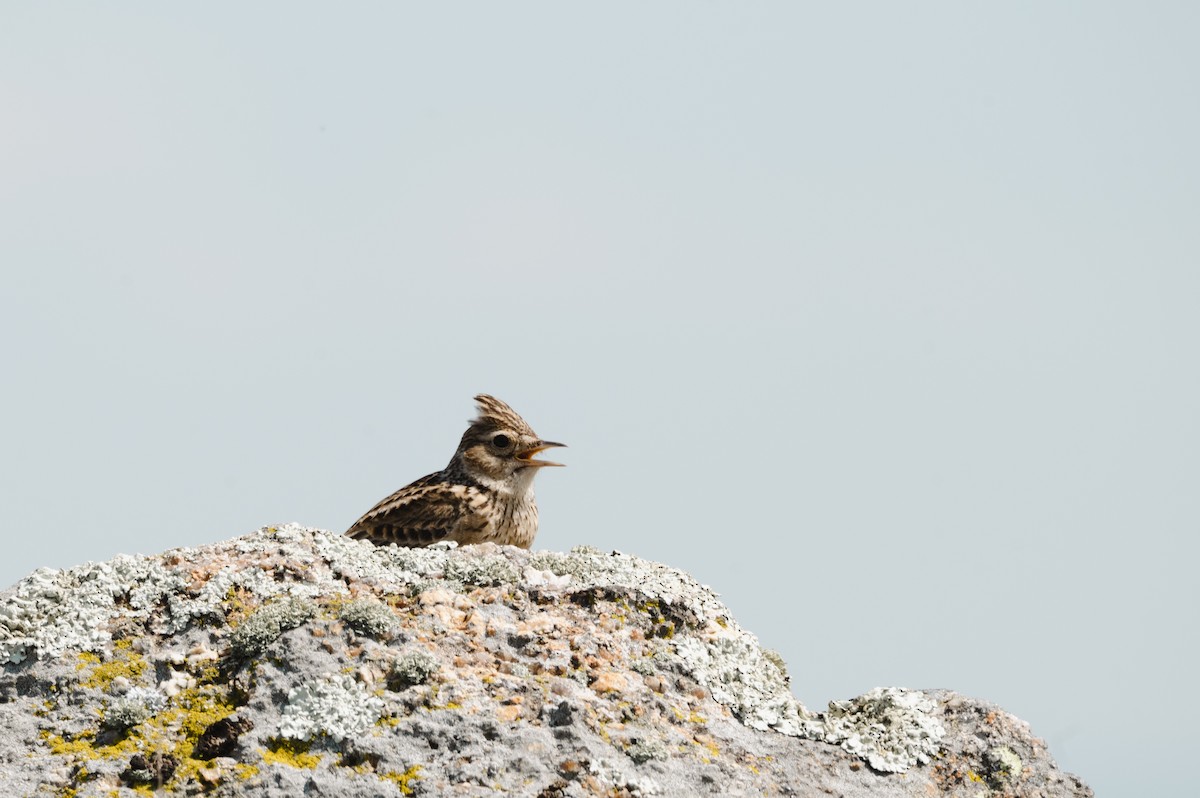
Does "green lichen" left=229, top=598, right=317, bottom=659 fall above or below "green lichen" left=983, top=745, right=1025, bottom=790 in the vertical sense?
below

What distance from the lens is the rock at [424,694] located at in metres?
6.87

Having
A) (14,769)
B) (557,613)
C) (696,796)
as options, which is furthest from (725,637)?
(14,769)

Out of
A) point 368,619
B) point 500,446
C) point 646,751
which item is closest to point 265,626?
point 368,619

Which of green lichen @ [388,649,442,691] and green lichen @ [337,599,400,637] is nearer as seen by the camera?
green lichen @ [388,649,442,691]

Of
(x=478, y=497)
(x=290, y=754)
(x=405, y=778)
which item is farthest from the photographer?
(x=478, y=497)

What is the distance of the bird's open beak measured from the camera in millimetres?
13992

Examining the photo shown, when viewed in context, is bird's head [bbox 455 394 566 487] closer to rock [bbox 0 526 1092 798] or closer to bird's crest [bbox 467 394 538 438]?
bird's crest [bbox 467 394 538 438]

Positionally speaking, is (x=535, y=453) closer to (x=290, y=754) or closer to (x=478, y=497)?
(x=478, y=497)

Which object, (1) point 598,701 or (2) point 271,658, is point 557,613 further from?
(2) point 271,658

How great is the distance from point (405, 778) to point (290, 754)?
620 millimetres

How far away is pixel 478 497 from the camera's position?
44.6ft

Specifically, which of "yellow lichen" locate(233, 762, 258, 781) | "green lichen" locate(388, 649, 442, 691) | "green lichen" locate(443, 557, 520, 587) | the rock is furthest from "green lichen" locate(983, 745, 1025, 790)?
"yellow lichen" locate(233, 762, 258, 781)

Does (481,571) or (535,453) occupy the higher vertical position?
(535,453)

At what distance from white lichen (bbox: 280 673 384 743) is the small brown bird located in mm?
5816
